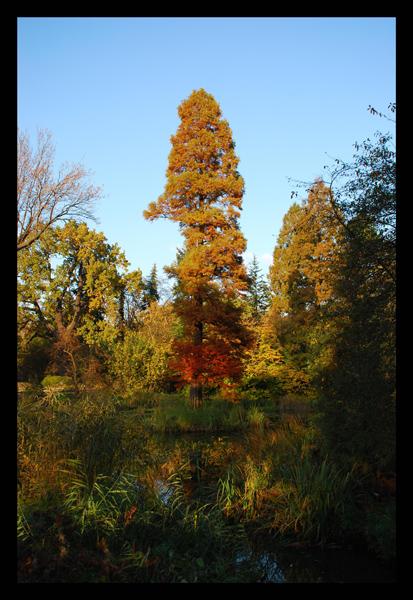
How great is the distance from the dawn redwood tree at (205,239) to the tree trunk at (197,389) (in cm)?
3

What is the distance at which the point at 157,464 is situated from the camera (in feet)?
25.0

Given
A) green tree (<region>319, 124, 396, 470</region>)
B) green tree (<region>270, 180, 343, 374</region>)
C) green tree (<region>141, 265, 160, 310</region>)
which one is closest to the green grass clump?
green tree (<region>270, 180, 343, 374</region>)

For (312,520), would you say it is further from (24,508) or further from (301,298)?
(301,298)

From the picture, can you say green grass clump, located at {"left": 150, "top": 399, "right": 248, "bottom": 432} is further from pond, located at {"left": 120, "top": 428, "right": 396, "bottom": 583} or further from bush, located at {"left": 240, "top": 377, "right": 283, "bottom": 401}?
pond, located at {"left": 120, "top": 428, "right": 396, "bottom": 583}

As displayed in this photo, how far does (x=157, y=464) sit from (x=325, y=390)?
9.91ft

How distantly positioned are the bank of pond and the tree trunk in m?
7.30

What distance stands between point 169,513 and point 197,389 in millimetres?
9690

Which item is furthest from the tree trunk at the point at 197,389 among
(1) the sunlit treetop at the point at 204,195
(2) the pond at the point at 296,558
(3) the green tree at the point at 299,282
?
(2) the pond at the point at 296,558

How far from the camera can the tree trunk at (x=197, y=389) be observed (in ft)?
48.4

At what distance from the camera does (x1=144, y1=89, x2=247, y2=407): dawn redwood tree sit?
14688 mm

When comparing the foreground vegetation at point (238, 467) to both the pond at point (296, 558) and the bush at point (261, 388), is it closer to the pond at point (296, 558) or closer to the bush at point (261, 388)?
the pond at point (296, 558)

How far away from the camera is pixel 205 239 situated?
15.3 metres
